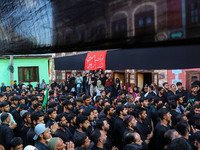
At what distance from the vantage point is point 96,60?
6590mm

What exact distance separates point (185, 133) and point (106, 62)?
114 inches

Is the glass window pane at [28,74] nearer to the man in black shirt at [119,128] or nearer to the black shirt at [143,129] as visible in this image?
the man in black shirt at [119,128]

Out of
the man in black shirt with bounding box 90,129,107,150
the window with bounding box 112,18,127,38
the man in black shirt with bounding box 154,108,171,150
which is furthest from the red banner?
the window with bounding box 112,18,127,38

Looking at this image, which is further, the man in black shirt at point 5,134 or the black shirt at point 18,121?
the black shirt at point 18,121

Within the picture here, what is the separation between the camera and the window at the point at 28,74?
79.9ft

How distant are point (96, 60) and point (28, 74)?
19782 millimetres

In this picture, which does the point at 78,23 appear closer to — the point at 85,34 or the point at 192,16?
the point at 85,34

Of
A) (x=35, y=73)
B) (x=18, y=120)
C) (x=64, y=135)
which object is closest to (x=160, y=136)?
(x=64, y=135)

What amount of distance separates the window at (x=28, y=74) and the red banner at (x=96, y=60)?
62.5ft

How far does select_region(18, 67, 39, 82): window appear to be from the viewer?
24.3 metres

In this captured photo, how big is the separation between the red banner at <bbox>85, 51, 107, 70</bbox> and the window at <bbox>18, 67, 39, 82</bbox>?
1905 cm

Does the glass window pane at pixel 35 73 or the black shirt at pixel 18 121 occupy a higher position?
the glass window pane at pixel 35 73

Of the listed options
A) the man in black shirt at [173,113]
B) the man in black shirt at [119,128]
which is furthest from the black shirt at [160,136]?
the man in black shirt at [173,113]

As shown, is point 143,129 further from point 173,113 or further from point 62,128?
point 62,128
